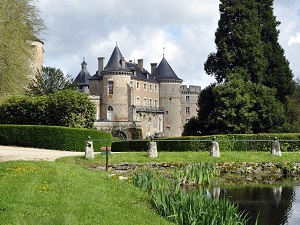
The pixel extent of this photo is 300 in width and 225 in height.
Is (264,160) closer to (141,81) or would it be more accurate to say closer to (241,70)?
(241,70)

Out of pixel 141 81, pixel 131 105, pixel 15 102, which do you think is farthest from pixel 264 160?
pixel 141 81

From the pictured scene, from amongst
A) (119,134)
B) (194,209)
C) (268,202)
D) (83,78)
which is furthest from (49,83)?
(194,209)

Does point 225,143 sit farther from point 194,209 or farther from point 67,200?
point 67,200

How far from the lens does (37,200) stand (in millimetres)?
7723

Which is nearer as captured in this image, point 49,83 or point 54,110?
point 54,110

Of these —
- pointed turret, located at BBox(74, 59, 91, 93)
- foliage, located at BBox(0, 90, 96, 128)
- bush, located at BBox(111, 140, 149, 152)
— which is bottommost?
bush, located at BBox(111, 140, 149, 152)

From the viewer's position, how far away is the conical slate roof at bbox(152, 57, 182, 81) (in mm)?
61031

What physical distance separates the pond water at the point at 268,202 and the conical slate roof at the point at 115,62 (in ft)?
127

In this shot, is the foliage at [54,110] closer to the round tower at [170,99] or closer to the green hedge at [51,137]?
the green hedge at [51,137]

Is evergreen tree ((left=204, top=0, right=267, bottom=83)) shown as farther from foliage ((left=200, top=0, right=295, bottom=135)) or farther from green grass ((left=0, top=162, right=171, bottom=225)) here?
green grass ((left=0, top=162, right=171, bottom=225))

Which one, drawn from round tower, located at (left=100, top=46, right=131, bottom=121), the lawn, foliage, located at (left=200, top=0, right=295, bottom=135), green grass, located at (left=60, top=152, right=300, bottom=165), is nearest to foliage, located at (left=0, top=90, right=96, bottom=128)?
foliage, located at (left=200, top=0, right=295, bottom=135)

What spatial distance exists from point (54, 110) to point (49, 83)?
483 inches

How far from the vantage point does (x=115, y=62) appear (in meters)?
51.8

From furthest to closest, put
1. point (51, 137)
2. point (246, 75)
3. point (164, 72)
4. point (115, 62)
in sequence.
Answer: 1. point (164, 72)
2. point (115, 62)
3. point (246, 75)
4. point (51, 137)
